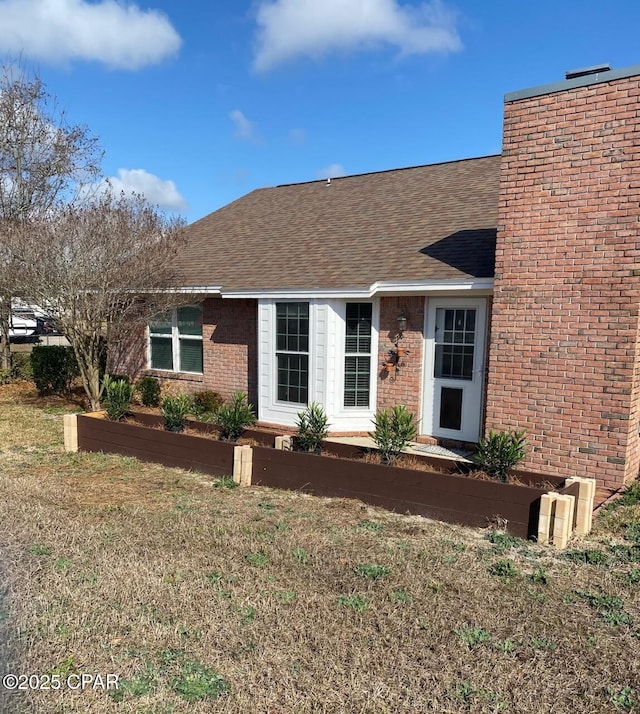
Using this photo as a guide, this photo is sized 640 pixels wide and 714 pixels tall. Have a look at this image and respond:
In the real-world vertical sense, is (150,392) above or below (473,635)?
above

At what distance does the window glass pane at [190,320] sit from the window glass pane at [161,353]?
0.58 metres

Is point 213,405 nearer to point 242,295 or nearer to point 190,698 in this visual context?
point 242,295

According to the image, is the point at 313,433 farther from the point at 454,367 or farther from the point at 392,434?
the point at 454,367

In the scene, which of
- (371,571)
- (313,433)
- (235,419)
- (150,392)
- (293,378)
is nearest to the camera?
(371,571)

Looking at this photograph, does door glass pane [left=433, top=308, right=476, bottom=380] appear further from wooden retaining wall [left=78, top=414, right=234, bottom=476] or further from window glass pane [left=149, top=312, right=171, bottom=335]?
window glass pane [left=149, top=312, right=171, bottom=335]

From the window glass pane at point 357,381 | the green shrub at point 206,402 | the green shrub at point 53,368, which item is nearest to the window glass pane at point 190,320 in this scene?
the green shrub at point 206,402

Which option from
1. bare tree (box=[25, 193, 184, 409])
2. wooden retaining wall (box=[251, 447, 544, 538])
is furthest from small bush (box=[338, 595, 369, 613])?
bare tree (box=[25, 193, 184, 409])

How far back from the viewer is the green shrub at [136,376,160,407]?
40.0 ft

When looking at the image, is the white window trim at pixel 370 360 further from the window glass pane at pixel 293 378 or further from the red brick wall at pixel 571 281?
the red brick wall at pixel 571 281

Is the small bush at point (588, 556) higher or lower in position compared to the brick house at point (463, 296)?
lower

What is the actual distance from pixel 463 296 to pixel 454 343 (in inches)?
30.4

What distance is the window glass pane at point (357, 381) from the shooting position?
9344 millimetres

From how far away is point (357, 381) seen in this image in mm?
9391

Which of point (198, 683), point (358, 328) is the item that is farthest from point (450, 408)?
point (198, 683)
